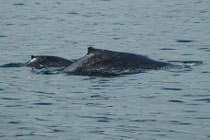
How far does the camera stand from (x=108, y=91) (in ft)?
54.3

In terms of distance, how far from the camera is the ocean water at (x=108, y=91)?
12.9 m

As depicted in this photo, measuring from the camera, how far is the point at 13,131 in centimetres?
1273

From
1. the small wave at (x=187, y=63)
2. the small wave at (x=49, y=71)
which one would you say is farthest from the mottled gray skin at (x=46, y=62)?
the small wave at (x=187, y=63)

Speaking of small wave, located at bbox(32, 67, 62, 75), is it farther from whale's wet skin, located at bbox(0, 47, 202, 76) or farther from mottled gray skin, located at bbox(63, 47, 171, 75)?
mottled gray skin, located at bbox(63, 47, 171, 75)

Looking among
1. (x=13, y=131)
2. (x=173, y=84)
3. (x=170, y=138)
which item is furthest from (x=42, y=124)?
(x=173, y=84)

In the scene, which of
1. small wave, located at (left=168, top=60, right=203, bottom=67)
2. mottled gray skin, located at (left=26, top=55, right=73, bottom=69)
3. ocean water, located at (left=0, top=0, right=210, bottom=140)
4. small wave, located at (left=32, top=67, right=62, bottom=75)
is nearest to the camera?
ocean water, located at (left=0, top=0, right=210, bottom=140)

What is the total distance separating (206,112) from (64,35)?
61.4 ft

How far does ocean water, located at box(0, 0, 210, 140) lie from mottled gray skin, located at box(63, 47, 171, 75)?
0.51 metres

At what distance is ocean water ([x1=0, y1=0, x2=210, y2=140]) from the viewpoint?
12875 mm

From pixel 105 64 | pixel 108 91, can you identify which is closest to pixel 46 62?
pixel 105 64

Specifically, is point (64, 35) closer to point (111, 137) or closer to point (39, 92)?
point (39, 92)

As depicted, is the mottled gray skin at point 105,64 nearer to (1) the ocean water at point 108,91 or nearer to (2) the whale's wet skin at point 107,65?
(2) the whale's wet skin at point 107,65

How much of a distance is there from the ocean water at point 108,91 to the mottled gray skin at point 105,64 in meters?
0.51

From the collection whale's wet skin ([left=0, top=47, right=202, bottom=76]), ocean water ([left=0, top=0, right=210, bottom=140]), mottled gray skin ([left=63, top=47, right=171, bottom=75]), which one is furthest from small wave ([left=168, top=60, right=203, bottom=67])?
mottled gray skin ([left=63, top=47, right=171, bottom=75])
